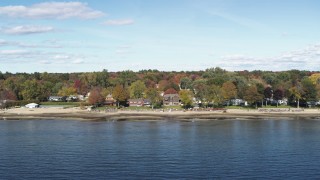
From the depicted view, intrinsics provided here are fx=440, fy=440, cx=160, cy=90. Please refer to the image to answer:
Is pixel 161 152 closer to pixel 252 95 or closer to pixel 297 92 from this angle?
pixel 252 95

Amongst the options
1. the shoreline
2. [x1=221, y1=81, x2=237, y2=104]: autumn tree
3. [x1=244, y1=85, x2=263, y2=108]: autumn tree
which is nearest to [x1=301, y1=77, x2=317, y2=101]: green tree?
the shoreline

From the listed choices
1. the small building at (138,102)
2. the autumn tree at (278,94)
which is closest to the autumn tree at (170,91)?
the small building at (138,102)

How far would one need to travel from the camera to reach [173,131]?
71.3 meters

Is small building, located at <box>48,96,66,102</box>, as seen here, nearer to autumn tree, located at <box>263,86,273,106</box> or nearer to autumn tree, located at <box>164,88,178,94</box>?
autumn tree, located at <box>164,88,178,94</box>

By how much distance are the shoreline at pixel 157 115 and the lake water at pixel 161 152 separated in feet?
56.8

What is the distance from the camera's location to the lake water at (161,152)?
4128 cm

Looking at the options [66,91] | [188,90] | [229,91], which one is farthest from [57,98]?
[229,91]

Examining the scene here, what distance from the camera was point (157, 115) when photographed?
328ft

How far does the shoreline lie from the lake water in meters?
17.3

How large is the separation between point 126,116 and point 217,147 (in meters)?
46.6

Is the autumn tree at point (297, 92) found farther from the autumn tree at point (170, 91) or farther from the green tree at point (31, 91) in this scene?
the green tree at point (31, 91)

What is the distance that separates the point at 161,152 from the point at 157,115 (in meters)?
49.2

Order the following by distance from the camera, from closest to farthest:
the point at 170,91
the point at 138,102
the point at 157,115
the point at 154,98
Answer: the point at 157,115
the point at 154,98
the point at 138,102
the point at 170,91

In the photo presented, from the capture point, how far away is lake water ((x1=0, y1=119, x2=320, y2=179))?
135 ft
